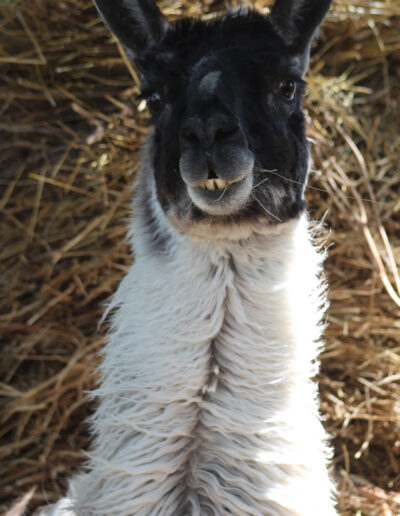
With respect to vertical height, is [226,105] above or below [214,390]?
above

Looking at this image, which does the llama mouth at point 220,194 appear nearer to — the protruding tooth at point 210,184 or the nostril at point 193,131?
the protruding tooth at point 210,184

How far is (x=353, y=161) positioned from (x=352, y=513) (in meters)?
1.99

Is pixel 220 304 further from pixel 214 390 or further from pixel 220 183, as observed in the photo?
pixel 220 183

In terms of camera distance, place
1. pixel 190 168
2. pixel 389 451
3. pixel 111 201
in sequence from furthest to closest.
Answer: pixel 111 201 < pixel 389 451 < pixel 190 168

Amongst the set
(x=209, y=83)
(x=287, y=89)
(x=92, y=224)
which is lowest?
(x=92, y=224)

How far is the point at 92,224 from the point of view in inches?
131

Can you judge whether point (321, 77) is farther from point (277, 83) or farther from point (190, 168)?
point (190, 168)

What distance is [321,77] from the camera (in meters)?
3.48

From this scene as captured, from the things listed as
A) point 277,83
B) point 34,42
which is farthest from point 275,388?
point 34,42

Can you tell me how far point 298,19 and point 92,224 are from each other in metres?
1.67

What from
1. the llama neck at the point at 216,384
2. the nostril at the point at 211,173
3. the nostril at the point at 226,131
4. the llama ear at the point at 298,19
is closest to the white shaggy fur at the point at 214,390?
the llama neck at the point at 216,384

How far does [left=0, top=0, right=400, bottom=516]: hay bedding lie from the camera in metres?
3.20

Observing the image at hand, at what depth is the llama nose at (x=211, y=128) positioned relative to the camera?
5.56 feet

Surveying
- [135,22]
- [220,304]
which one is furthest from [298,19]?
[220,304]
